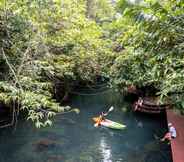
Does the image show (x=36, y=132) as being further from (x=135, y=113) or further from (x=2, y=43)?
(x=135, y=113)

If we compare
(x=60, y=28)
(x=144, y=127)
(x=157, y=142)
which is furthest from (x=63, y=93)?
(x=157, y=142)

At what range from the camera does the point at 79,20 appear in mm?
10445

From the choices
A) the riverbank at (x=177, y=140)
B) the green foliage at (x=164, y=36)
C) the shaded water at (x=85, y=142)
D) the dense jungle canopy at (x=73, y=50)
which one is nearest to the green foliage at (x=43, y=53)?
the dense jungle canopy at (x=73, y=50)

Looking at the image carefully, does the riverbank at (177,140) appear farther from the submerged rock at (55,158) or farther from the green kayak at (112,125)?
the submerged rock at (55,158)

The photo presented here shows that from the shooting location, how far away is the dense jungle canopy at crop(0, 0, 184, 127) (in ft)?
11.9

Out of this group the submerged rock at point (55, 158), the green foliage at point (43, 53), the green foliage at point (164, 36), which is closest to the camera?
the green foliage at point (164, 36)

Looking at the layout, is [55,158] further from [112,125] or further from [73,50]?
[73,50]

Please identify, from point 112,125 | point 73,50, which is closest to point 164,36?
point 112,125

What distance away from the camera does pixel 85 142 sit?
296 inches

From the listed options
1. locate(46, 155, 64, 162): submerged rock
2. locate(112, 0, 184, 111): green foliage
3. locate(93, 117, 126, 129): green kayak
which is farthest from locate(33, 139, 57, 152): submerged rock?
locate(112, 0, 184, 111): green foliage

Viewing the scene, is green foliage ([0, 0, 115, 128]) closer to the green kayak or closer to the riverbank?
the green kayak

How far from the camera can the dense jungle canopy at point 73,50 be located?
364cm

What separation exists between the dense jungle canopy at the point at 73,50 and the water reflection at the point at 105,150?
5.02 feet

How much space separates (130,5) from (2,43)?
3831 millimetres
